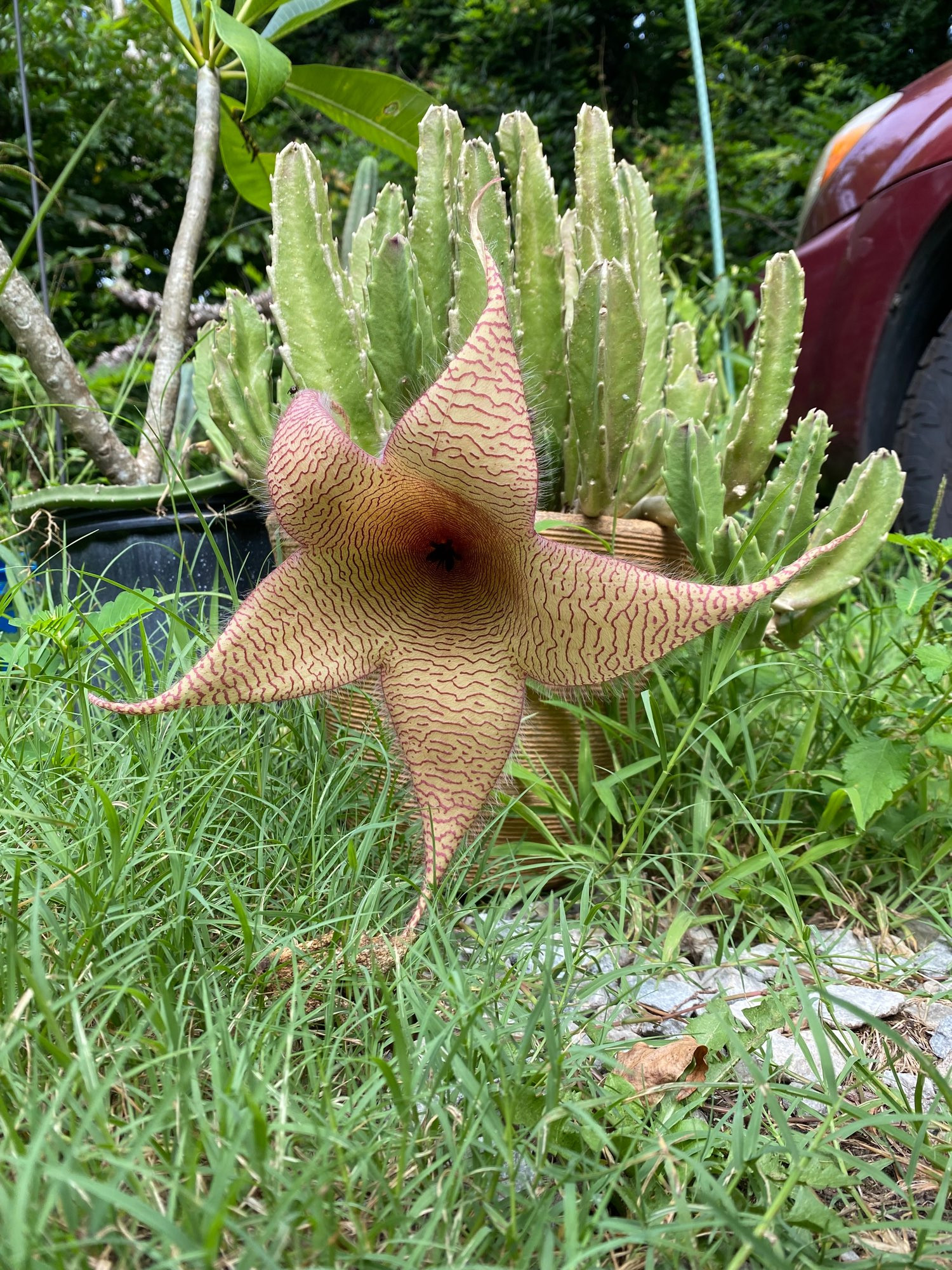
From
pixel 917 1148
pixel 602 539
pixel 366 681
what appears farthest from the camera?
pixel 602 539

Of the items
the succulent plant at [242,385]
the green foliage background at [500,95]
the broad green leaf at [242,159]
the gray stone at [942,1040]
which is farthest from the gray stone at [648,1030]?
the green foliage background at [500,95]

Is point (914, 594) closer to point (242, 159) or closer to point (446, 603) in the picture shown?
point (446, 603)

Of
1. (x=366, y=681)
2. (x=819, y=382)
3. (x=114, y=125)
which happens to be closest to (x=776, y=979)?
(x=366, y=681)

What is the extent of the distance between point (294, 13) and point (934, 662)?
209cm

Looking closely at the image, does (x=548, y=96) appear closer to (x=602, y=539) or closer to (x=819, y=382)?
(x=819, y=382)

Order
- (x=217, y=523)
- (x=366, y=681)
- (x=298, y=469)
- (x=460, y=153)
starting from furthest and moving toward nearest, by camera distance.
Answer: (x=217, y=523) → (x=460, y=153) → (x=366, y=681) → (x=298, y=469)

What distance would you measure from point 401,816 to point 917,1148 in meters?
0.60

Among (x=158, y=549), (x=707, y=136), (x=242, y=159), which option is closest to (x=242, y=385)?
(x=158, y=549)

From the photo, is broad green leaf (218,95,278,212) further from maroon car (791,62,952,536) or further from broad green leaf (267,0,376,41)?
maroon car (791,62,952,536)

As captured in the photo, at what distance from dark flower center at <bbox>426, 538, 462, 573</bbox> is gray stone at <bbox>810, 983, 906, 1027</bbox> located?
2.19 feet

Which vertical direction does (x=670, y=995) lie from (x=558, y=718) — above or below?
below

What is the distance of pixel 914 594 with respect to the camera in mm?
1369

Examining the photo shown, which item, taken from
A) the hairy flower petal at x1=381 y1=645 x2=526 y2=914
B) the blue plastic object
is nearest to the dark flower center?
the hairy flower petal at x1=381 y1=645 x2=526 y2=914

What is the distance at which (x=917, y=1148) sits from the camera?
74 cm
